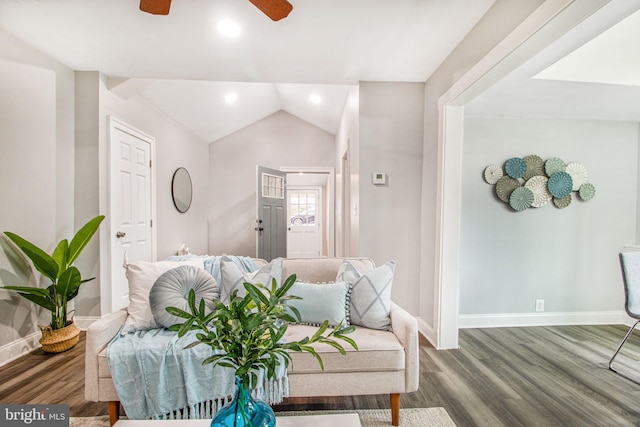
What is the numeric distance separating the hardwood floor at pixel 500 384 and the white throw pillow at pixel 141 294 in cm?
55

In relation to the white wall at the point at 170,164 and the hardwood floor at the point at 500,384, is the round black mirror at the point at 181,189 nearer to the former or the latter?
the white wall at the point at 170,164

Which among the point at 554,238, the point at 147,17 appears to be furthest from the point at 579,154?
the point at 147,17

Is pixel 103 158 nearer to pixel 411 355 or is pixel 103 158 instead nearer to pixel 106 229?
pixel 106 229

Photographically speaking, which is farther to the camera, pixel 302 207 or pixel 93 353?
pixel 302 207

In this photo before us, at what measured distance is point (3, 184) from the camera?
2.12 metres

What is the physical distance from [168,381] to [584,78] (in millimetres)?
3471

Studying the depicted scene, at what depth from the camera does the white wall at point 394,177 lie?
2805mm

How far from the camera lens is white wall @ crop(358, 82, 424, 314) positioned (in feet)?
9.20

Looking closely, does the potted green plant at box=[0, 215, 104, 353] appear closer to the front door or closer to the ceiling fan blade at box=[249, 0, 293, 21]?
the ceiling fan blade at box=[249, 0, 293, 21]

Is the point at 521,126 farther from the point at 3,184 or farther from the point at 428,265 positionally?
the point at 3,184

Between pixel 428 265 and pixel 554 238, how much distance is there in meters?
1.49

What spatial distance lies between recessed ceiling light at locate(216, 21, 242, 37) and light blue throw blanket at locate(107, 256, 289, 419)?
6.69ft

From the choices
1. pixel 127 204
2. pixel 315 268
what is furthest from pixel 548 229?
pixel 127 204

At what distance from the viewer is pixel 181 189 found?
4305 mm
